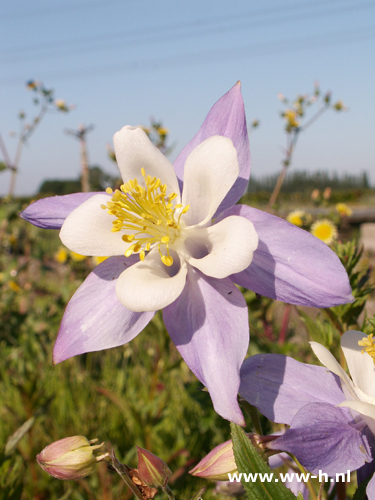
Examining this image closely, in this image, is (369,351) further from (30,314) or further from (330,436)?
(30,314)

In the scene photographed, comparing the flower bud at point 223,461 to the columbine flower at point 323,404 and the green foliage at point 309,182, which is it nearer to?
the columbine flower at point 323,404

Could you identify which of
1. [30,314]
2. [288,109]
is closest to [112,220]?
[30,314]

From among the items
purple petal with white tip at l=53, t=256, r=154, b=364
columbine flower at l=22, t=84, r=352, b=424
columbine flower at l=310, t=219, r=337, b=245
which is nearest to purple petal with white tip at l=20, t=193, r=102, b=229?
columbine flower at l=22, t=84, r=352, b=424

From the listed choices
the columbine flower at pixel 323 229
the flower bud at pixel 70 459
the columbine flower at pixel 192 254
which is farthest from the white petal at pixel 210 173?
the columbine flower at pixel 323 229

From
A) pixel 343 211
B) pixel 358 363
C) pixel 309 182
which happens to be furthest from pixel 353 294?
pixel 309 182

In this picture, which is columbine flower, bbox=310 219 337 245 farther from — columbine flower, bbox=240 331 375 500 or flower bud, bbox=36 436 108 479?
flower bud, bbox=36 436 108 479

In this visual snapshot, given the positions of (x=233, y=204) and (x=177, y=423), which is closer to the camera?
(x=233, y=204)
